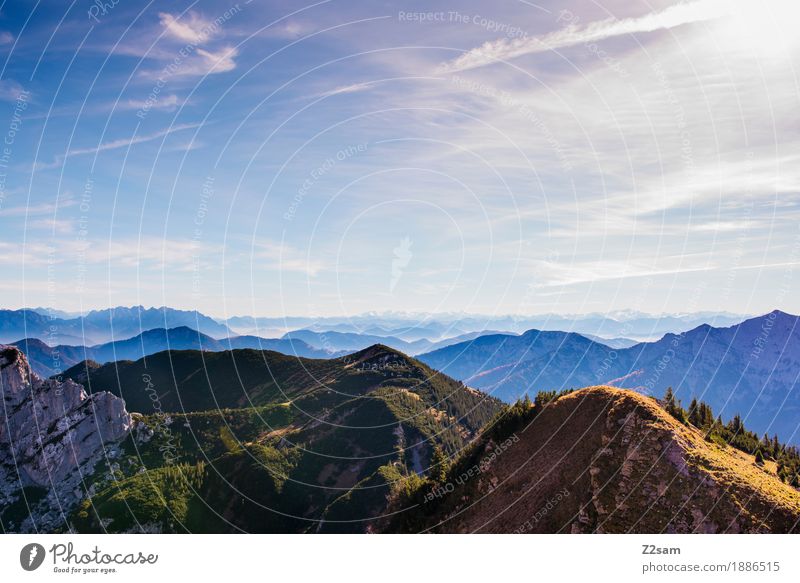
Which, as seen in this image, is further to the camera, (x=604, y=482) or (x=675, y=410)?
(x=675, y=410)

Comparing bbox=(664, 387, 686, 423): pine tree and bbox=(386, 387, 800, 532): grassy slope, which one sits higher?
bbox=(664, 387, 686, 423): pine tree

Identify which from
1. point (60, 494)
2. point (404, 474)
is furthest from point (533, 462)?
point (60, 494)

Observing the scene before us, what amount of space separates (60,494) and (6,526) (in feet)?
59.8

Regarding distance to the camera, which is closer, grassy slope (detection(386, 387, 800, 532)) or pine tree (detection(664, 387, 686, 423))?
grassy slope (detection(386, 387, 800, 532))

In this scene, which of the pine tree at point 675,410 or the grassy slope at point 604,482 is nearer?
the grassy slope at point 604,482

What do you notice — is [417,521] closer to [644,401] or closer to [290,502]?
[644,401]

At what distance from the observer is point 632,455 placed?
54.6 m

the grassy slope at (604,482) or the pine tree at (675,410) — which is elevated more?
the pine tree at (675,410)

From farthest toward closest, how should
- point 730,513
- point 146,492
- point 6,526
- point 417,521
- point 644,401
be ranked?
1. point 6,526
2. point 146,492
3. point 417,521
4. point 644,401
5. point 730,513

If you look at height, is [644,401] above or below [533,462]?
above

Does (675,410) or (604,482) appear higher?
(675,410)
